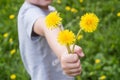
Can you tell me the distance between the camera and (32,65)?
1.51 meters

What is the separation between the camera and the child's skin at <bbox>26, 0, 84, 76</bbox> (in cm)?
102

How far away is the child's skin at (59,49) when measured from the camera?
3.34ft

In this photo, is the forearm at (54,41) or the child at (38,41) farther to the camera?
the child at (38,41)

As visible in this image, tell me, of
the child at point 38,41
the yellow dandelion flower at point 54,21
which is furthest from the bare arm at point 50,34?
the yellow dandelion flower at point 54,21

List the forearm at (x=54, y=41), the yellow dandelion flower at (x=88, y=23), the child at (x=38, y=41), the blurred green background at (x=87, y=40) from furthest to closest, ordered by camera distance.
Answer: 1. the blurred green background at (x=87, y=40)
2. the child at (x=38, y=41)
3. the forearm at (x=54, y=41)
4. the yellow dandelion flower at (x=88, y=23)

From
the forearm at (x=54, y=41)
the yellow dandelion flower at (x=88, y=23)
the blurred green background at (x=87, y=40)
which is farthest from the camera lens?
the blurred green background at (x=87, y=40)

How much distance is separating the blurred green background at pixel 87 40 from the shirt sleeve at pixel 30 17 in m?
1.18

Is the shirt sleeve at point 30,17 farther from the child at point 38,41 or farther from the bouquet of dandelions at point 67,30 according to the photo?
the bouquet of dandelions at point 67,30

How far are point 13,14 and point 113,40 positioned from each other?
1.10 m

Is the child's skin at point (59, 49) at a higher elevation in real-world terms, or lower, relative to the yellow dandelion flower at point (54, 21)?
lower

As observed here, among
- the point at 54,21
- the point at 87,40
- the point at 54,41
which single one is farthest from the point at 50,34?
the point at 87,40

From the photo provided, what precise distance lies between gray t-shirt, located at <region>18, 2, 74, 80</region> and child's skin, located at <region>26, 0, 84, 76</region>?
0.02m

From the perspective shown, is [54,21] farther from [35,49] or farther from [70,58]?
[35,49]

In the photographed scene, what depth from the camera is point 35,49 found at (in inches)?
56.6
